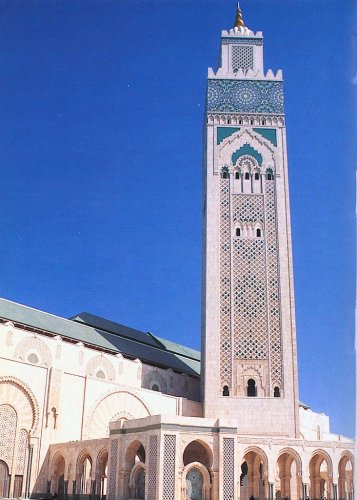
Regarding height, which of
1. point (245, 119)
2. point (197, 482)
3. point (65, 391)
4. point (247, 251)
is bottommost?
point (197, 482)

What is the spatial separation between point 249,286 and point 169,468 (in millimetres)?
6988

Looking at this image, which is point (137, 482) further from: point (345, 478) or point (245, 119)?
point (245, 119)

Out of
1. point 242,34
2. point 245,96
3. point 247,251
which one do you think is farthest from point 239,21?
point 247,251

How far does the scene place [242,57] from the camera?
21062 mm

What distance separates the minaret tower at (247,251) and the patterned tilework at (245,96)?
1.3 inches

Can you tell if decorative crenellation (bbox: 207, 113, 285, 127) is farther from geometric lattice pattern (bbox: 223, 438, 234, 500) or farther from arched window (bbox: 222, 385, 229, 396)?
geometric lattice pattern (bbox: 223, 438, 234, 500)

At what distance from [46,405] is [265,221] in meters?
8.34

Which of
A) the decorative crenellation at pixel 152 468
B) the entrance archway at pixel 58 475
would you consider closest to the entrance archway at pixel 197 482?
the decorative crenellation at pixel 152 468

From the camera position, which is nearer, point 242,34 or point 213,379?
point 213,379

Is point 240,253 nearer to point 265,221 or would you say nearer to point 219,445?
point 265,221

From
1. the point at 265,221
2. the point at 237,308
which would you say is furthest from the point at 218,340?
the point at 265,221

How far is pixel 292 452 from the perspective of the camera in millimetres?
13773

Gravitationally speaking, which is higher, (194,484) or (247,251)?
(247,251)

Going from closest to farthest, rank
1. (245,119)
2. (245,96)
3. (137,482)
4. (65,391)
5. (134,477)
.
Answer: (134,477), (137,482), (65,391), (245,119), (245,96)
